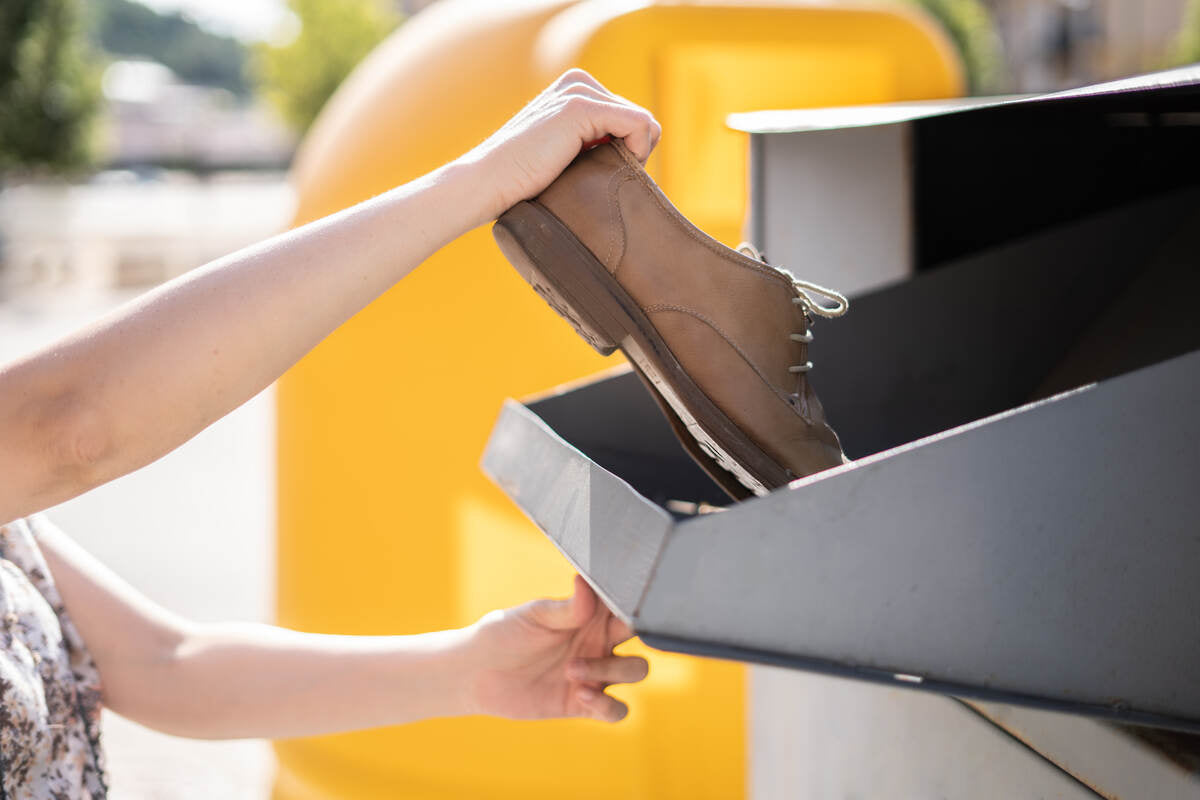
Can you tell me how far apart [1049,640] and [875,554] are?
166 mm

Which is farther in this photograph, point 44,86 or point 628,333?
point 44,86

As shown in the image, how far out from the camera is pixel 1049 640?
933 millimetres

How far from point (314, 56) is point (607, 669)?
77.9 feet

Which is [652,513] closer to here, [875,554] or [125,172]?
[875,554]

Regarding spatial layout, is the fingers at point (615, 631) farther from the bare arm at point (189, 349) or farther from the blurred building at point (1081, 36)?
the blurred building at point (1081, 36)

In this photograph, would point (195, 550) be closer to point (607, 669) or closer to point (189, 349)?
point (607, 669)

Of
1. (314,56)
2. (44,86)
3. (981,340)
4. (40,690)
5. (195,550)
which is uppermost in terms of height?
(314,56)

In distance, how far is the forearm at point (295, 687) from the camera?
1.47 m

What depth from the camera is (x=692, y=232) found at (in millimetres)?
1140

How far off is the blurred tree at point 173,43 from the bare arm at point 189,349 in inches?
3208

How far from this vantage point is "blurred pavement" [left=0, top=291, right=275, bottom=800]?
3479mm

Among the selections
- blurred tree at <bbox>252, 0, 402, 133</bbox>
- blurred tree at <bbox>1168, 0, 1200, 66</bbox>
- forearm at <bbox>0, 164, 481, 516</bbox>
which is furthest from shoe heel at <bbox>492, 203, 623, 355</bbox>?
blurred tree at <bbox>252, 0, 402, 133</bbox>

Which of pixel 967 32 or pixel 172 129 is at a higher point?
pixel 172 129

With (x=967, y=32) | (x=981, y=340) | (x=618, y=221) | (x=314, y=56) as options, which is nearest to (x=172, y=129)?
(x=314, y=56)
